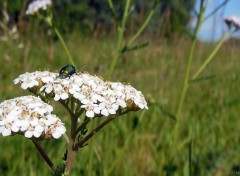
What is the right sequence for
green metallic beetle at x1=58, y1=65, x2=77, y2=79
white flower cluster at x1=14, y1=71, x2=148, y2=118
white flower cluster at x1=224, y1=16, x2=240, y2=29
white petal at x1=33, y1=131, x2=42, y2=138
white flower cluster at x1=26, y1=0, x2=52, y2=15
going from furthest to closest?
white flower cluster at x1=224, y1=16, x2=240, y2=29 < white flower cluster at x1=26, y1=0, x2=52, y2=15 < green metallic beetle at x1=58, y1=65, x2=77, y2=79 < white flower cluster at x1=14, y1=71, x2=148, y2=118 < white petal at x1=33, y1=131, x2=42, y2=138

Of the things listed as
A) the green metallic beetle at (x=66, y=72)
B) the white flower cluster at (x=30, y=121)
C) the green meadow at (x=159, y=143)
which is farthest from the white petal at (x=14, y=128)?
the green meadow at (x=159, y=143)

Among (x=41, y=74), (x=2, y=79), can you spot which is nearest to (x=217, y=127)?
(x=41, y=74)

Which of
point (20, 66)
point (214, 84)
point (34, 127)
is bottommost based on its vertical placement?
point (34, 127)

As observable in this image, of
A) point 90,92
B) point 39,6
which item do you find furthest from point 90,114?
point 39,6

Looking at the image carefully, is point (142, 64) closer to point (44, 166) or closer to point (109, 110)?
point (44, 166)

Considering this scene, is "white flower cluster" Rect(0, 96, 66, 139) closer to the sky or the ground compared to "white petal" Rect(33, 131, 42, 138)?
closer to the sky

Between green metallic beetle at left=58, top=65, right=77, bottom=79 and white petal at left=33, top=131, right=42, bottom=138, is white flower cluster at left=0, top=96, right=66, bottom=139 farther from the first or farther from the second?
green metallic beetle at left=58, top=65, right=77, bottom=79

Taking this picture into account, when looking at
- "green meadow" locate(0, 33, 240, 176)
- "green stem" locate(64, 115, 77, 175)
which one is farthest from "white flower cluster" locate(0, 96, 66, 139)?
"green meadow" locate(0, 33, 240, 176)
